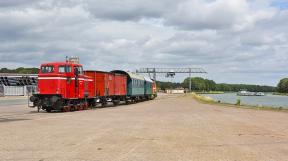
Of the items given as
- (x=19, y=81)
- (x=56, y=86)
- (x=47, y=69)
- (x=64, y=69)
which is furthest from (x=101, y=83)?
(x=19, y=81)

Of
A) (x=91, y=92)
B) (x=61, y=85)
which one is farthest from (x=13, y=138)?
(x=91, y=92)

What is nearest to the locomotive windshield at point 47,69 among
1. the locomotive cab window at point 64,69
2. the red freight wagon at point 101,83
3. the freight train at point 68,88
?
the freight train at point 68,88

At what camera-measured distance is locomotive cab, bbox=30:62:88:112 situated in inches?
1220

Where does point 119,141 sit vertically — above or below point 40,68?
below

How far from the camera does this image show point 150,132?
1686 centimetres

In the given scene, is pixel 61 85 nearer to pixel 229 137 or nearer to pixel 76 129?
pixel 76 129

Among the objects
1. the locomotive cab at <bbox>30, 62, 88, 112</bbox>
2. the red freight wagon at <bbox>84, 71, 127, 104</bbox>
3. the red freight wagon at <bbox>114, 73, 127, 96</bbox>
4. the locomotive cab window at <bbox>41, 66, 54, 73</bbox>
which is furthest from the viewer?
the red freight wagon at <bbox>114, 73, 127, 96</bbox>

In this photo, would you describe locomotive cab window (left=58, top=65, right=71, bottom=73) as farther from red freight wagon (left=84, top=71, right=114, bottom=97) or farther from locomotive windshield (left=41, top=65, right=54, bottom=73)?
red freight wagon (left=84, top=71, right=114, bottom=97)

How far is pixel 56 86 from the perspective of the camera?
102ft

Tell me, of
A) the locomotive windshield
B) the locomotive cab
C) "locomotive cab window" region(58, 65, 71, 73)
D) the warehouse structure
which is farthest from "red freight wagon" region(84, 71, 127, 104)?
the warehouse structure

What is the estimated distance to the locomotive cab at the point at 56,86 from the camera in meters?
31.0

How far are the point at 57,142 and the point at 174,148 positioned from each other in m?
3.59

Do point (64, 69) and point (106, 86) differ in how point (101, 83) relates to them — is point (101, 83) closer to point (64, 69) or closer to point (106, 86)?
point (106, 86)

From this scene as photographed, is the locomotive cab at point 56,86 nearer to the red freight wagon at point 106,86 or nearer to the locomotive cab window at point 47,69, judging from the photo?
the locomotive cab window at point 47,69
